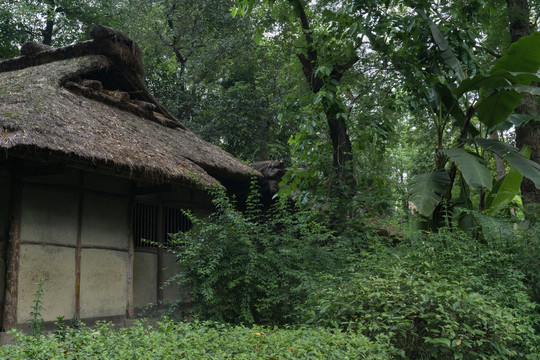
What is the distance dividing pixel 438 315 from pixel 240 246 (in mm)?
2739

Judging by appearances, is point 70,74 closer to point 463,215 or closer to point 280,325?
point 280,325

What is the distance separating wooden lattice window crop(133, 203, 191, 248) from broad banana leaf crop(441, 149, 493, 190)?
4250mm

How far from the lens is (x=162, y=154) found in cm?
720

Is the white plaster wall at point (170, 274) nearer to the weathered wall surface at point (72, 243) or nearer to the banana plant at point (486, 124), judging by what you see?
the weathered wall surface at point (72, 243)

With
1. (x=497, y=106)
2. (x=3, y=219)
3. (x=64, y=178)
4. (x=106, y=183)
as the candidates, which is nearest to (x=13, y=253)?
(x=3, y=219)

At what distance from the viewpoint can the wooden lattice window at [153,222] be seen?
308 inches

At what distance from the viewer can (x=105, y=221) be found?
6.95 m

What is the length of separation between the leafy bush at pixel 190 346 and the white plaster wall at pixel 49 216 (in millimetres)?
2932

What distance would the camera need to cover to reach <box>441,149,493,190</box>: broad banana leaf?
19.1 ft

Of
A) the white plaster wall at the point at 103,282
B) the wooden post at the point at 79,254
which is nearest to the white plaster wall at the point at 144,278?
the white plaster wall at the point at 103,282

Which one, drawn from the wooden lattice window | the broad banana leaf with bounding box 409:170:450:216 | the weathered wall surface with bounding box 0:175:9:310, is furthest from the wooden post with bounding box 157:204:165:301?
the broad banana leaf with bounding box 409:170:450:216

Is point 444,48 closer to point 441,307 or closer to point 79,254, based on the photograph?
point 441,307

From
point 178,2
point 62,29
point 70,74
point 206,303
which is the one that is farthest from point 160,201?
point 62,29

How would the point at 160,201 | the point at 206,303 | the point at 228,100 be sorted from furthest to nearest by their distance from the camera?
the point at 228,100 < the point at 160,201 < the point at 206,303
